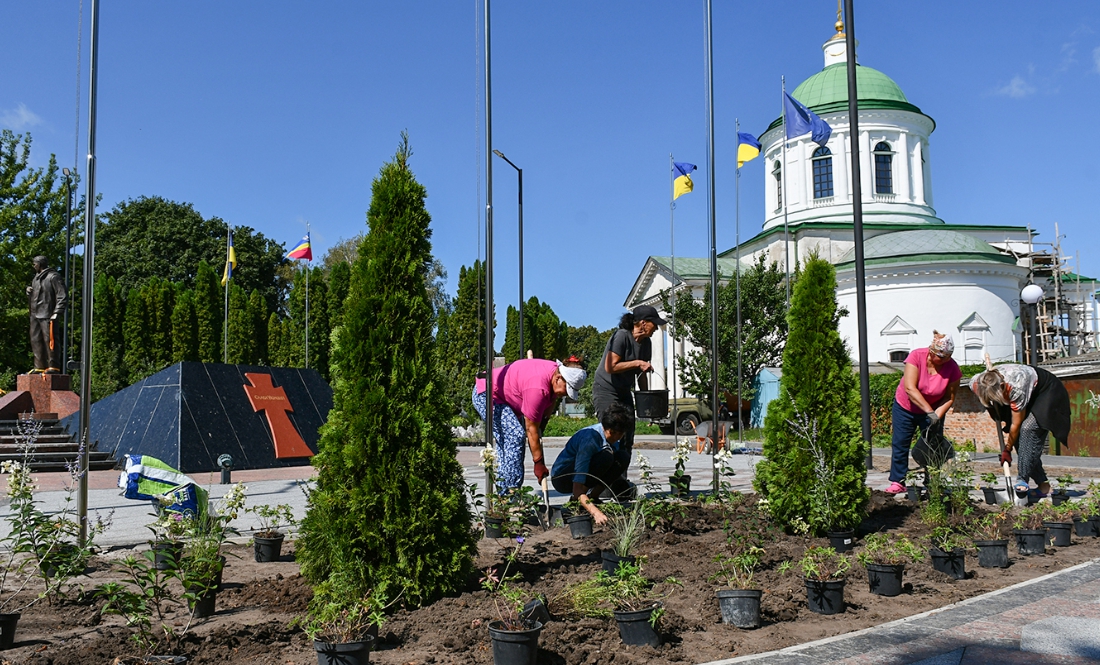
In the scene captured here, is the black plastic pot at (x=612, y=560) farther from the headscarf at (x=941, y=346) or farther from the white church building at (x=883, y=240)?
the white church building at (x=883, y=240)

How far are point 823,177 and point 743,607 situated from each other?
40.7m

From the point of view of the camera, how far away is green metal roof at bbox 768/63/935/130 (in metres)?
39.9

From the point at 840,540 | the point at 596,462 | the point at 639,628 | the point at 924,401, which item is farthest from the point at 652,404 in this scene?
the point at 639,628

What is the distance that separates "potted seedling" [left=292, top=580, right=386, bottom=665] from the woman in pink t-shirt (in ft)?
18.7

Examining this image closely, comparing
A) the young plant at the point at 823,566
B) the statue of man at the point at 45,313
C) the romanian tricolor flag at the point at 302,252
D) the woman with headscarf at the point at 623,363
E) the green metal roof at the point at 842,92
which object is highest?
the green metal roof at the point at 842,92

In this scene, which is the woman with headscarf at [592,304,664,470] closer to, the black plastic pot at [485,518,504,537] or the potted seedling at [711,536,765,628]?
the black plastic pot at [485,518,504,537]

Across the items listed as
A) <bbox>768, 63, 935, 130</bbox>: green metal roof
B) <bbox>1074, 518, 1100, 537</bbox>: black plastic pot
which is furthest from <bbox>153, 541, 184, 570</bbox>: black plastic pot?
<bbox>768, 63, 935, 130</bbox>: green metal roof

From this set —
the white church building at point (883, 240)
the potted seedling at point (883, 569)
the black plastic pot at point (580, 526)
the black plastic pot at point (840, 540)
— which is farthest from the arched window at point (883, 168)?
the potted seedling at point (883, 569)

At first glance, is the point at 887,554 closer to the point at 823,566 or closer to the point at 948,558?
the point at 948,558

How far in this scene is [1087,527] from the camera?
6266 millimetres

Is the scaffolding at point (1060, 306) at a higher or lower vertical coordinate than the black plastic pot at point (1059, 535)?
higher

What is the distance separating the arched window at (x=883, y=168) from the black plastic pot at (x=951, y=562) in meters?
39.5

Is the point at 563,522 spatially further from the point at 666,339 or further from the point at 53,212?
the point at 666,339

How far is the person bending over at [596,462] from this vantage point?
6527mm
